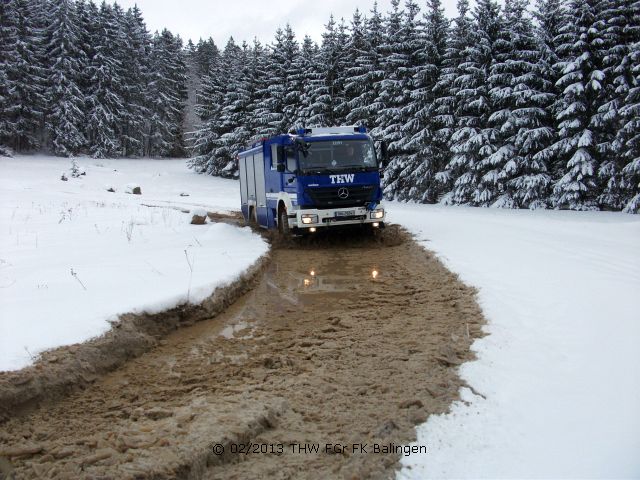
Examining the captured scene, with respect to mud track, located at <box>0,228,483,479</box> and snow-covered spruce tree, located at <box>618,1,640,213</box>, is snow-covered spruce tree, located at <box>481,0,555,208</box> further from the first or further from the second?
mud track, located at <box>0,228,483,479</box>

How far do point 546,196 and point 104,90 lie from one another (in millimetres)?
46273

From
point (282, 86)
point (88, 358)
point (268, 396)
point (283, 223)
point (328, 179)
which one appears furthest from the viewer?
point (282, 86)

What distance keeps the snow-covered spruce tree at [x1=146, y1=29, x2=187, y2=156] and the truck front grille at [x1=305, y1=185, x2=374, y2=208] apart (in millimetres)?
51129

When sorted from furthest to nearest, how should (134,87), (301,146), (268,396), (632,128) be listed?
(134,87)
(632,128)
(301,146)
(268,396)

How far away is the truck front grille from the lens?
12188 mm

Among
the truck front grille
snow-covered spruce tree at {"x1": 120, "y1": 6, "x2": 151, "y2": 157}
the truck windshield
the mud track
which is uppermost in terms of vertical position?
snow-covered spruce tree at {"x1": 120, "y1": 6, "x2": 151, "y2": 157}

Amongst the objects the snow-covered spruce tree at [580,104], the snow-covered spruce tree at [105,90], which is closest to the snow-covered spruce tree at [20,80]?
the snow-covered spruce tree at [105,90]

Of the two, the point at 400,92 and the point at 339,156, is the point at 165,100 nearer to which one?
the point at 400,92

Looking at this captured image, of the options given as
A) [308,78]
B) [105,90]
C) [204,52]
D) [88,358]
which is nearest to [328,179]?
[88,358]

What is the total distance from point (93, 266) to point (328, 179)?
6.01 meters

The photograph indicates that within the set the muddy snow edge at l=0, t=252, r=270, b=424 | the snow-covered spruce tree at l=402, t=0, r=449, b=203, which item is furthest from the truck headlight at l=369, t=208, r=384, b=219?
the snow-covered spruce tree at l=402, t=0, r=449, b=203

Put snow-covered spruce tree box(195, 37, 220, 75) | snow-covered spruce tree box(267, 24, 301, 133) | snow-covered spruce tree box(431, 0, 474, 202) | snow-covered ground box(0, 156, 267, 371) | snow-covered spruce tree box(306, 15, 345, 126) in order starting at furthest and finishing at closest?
snow-covered spruce tree box(195, 37, 220, 75) < snow-covered spruce tree box(267, 24, 301, 133) < snow-covered spruce tree box(306, 15, 345, 126) < snow-covered spruce tree box(431, 0, 474, 202) < snow-covered ground box(0, 156, 267, 371)

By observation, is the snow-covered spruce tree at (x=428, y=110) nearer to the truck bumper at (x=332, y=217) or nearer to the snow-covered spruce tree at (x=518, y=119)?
the snow-covered spruce tree at (x=518, y=119)

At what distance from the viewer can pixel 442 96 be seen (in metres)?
26.3
